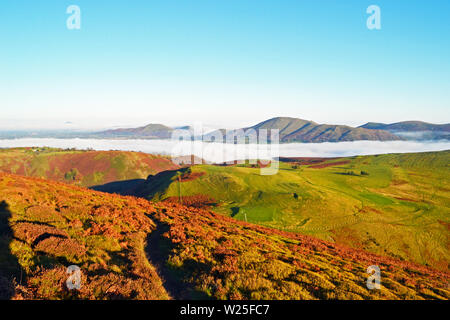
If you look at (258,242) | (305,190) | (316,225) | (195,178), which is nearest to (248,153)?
(195,178)

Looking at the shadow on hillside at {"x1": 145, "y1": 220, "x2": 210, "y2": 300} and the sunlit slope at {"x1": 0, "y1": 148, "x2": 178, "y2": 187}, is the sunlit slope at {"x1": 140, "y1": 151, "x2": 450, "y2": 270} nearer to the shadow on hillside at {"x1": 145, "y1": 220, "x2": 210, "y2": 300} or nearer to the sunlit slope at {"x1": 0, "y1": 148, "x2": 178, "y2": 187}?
the shadow on hillside at {"x1": 145, "y1": 220, "x2": 210, "y2": 300}

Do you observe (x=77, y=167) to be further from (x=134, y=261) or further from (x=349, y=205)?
(x=134, y=261)

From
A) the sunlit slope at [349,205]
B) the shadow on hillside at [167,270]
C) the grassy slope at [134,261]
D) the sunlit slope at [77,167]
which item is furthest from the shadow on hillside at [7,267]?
the sunlit slope at [77,167]

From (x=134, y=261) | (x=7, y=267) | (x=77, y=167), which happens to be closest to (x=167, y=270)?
(x=134, y=261)

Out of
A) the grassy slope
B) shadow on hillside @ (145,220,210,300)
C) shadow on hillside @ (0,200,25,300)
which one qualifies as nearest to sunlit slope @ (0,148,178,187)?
the grassy slope
